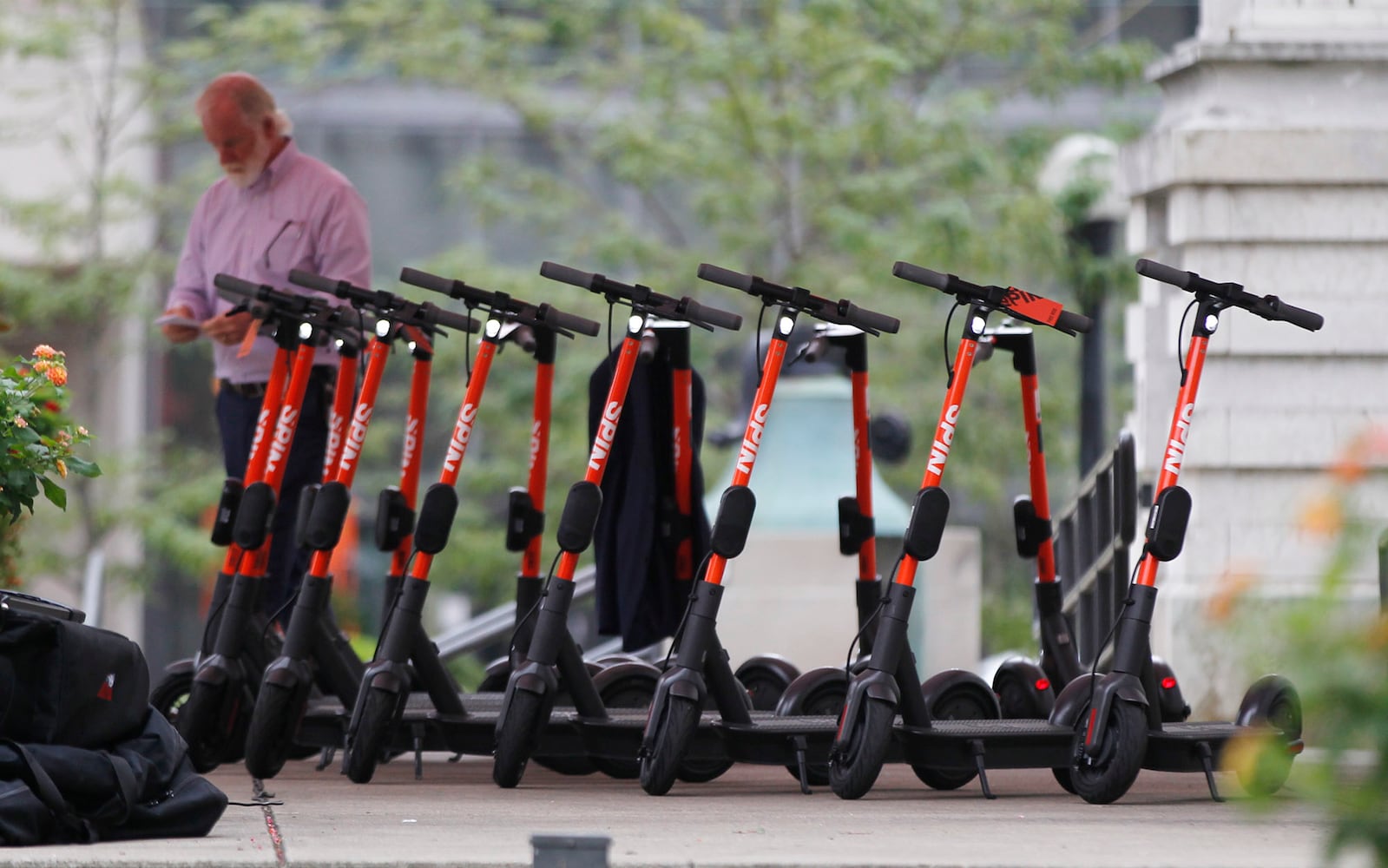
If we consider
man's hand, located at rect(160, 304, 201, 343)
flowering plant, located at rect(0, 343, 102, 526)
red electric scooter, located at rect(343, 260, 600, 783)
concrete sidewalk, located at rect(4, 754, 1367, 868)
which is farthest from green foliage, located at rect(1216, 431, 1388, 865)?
man's hand, located at rect(160, 304, 201, 343)

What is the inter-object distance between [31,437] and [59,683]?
95 centimetres

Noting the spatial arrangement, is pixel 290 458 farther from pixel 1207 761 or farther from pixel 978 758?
pixel 1207 761

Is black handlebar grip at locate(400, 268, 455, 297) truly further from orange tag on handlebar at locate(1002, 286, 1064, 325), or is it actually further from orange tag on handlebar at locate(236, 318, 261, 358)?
orange tag on handlebar at locate(1002, 286, 1064, 325)

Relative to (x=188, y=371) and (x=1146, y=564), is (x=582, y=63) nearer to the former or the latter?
(x=188, y=371)

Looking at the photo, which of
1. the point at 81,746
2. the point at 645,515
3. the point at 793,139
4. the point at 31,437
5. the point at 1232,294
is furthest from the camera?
the point at 793,139

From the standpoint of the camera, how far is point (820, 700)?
23.0ft

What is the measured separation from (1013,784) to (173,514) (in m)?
11.3

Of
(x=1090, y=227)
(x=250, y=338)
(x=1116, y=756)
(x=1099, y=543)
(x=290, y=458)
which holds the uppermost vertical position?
(x=1090, y=227)

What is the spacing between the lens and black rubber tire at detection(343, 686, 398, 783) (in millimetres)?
6586

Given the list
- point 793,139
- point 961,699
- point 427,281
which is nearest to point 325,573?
point 427,281

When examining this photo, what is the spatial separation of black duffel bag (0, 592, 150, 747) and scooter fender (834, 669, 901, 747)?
2072 mm

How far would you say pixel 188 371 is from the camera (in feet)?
67.2

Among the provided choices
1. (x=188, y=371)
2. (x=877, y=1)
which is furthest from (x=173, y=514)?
(x=877, y=1)

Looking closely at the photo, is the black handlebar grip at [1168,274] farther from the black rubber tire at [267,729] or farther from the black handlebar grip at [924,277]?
the black rubber tire at [267,729]
